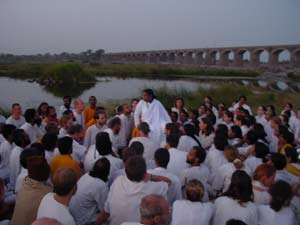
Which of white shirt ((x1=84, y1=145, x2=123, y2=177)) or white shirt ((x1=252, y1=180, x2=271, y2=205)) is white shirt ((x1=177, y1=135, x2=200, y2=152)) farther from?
white shirt ((x1=252, y1=180, x2=271, y2=205))

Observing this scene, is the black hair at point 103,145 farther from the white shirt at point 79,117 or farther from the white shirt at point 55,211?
the white shirt at point 79,117

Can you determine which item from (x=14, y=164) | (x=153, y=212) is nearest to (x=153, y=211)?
(x=153, y=212)

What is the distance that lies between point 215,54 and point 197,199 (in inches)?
3072

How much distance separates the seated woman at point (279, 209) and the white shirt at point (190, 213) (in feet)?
1.84

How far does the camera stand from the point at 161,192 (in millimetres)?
3379

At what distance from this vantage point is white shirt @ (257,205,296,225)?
319 centimetres

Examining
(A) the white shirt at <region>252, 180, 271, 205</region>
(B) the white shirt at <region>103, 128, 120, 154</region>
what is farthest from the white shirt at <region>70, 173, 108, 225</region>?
(B) the white shirt at <region>103, 128, 120, 154</region>

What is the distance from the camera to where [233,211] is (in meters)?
3.19

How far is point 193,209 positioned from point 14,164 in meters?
2.64

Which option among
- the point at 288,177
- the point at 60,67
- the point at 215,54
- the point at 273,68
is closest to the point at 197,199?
the point at 288,177

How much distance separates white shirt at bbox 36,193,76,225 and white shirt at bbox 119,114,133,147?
3.88 meters

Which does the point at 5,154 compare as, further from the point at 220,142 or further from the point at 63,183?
the point at 220,142

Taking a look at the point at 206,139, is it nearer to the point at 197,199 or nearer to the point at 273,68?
the point at 197,199

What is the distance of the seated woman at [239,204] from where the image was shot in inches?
123
